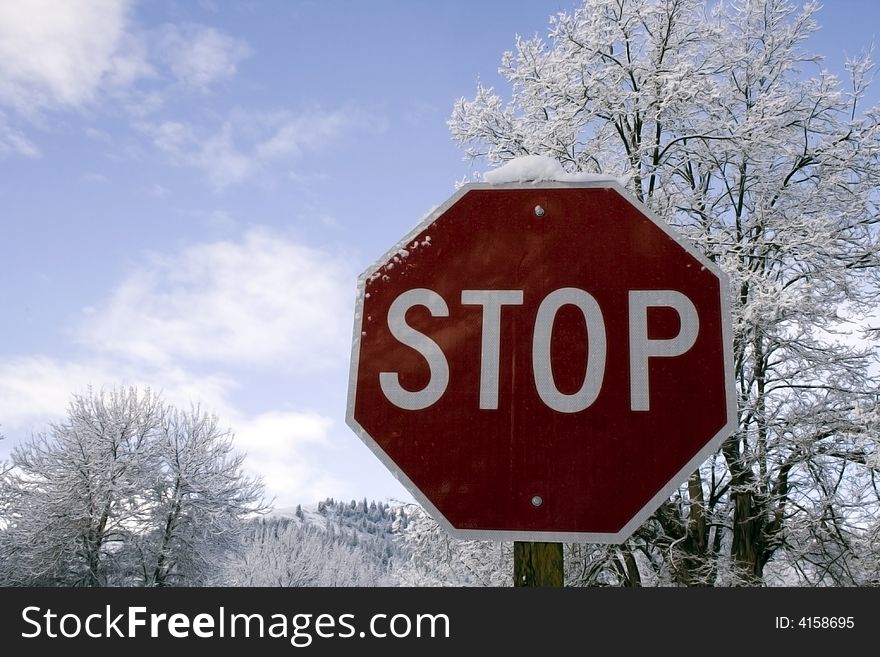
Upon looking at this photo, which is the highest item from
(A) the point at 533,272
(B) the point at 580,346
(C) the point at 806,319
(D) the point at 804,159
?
(D) the point at 804,159

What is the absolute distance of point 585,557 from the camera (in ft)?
28.8

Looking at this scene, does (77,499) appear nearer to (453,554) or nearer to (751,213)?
(453,554)

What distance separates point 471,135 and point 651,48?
2917 millimetres

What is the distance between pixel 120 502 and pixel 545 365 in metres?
24.3

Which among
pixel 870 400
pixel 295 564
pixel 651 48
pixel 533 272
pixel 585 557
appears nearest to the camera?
pixel 533 272

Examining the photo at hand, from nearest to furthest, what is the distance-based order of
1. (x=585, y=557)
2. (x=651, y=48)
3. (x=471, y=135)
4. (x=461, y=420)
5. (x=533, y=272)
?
1. (x=461, y=420)
2. (x=533, y=272)
3. (x=585, y=557)
4. (x=651, y=48)
5. (x=471, y=135)

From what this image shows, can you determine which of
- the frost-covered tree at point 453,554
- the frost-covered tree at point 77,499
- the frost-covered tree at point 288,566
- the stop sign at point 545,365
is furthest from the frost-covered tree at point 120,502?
the stop sign at point 545,365

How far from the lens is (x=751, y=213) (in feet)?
30.5

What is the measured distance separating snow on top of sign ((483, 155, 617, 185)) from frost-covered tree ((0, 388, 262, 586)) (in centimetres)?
2355

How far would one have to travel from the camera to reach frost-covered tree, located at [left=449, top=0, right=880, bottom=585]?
8.24 m

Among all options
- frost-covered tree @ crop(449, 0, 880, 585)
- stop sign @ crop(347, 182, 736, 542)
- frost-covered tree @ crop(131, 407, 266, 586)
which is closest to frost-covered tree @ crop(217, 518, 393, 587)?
frost-covered tree @ crop(131, 407, 266, 586)

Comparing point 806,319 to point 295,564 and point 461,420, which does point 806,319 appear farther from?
point 295,564

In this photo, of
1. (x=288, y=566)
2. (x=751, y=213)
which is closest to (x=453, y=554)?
(x=751, y=213)
